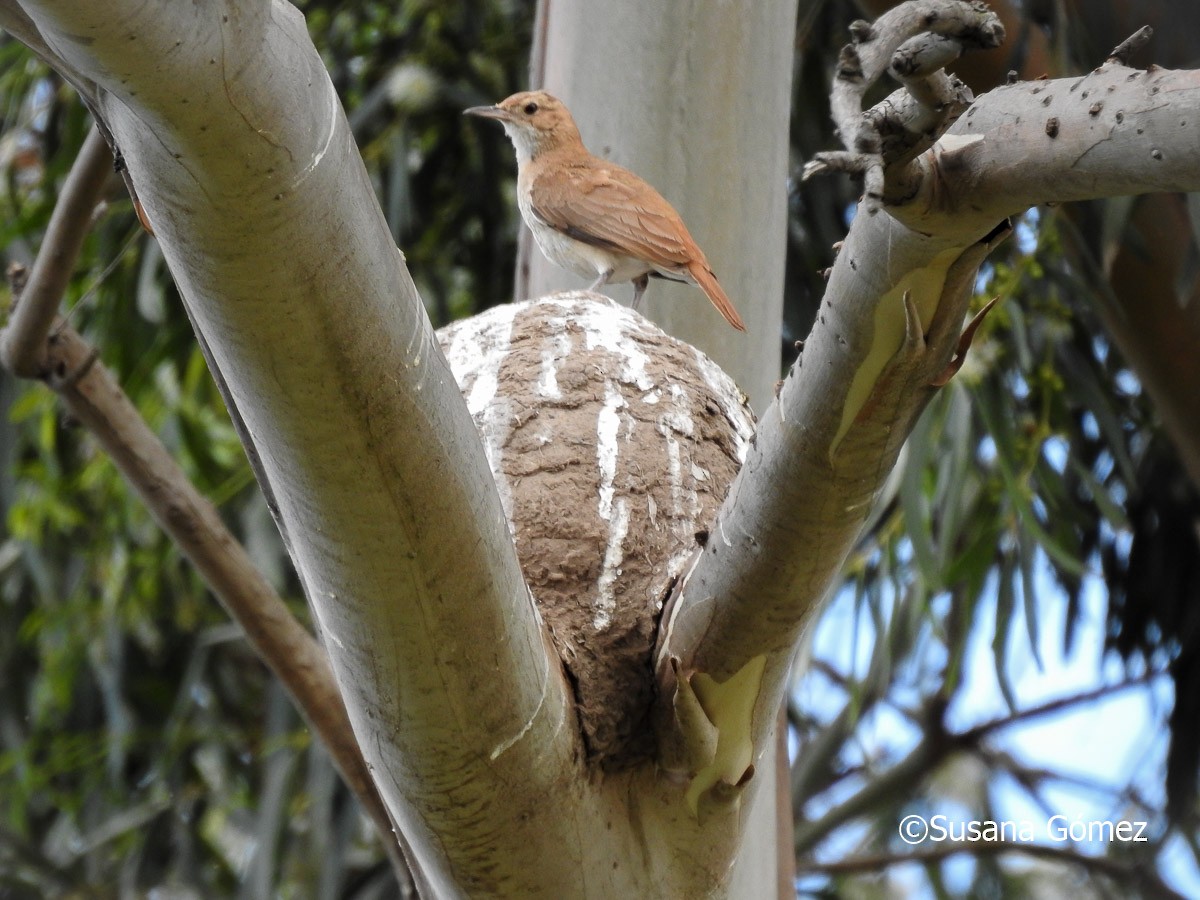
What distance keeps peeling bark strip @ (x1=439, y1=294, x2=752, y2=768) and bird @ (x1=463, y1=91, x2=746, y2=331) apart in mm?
392

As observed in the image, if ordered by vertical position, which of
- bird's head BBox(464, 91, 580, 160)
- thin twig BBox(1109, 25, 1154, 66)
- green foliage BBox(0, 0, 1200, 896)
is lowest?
green foliage BBox(0, 0, 1200, 896)

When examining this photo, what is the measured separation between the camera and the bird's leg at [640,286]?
3785mm

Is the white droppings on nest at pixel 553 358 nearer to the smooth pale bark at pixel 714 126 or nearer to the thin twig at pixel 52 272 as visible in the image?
the smooth pale bark at pixel 714 126

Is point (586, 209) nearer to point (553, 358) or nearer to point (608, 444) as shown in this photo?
point (553, 358)

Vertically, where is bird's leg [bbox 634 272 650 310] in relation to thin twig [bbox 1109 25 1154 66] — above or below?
below

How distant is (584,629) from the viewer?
85.4 inches

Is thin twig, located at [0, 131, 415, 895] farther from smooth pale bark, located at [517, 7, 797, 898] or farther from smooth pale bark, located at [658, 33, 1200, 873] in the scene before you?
smooth pale bark, located at [658, 33, 1200, 873]

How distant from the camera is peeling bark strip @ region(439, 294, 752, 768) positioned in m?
2.13

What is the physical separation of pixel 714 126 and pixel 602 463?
944mm

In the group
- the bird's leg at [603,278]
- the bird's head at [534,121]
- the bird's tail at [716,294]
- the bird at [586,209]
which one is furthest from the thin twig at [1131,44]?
the bird's leg at [603,278]

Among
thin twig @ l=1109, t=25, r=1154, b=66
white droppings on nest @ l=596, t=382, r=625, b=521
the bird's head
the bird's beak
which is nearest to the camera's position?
thin twig @ l=1109, t=25, r=1154, b=66

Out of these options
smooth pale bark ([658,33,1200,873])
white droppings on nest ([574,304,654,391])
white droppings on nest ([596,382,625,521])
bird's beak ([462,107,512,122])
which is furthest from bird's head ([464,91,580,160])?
smooth pale bark ([658,33,1200,873])

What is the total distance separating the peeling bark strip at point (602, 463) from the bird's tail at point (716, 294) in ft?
0.50

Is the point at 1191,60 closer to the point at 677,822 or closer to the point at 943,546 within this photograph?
the point at 943,546
